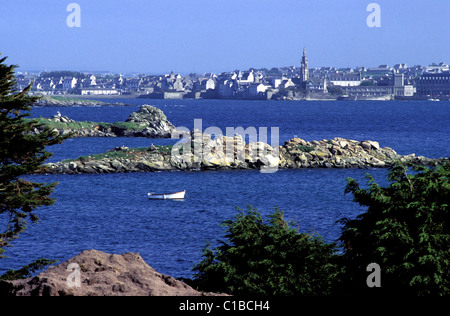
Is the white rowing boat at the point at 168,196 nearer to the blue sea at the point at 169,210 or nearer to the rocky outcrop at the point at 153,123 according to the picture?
Result: the blue sea at the point at 169,210

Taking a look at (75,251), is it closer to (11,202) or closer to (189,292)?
(11,202)

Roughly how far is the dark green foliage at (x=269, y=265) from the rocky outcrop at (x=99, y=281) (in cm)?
276

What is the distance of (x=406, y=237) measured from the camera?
55.5 ft

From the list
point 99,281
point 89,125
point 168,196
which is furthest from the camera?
point 89,125

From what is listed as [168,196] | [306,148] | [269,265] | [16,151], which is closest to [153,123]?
[306,148]

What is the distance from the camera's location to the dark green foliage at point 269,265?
58.9 feet

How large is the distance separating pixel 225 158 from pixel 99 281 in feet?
166

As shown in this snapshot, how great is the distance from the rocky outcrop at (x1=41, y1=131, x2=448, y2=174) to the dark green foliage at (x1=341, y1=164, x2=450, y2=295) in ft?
151

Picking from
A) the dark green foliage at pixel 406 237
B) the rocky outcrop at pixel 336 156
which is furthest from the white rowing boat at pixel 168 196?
the dark green foliage at pixel 406 237

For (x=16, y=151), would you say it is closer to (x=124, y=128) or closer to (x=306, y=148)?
(x=306, y=148)

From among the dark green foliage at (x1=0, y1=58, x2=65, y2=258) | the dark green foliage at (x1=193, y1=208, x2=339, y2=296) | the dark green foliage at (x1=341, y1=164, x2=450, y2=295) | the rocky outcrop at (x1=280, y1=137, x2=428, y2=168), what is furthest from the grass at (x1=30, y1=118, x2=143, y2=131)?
the dark green foliage at (x1=341, y1=164, x2=450, y2=295)

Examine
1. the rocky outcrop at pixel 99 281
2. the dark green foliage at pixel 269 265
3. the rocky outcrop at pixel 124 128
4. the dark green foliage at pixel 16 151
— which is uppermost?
the dark green foliage at pixel 16 151

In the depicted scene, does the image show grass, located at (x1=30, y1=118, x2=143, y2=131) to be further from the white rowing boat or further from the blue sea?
the white rowing boat
